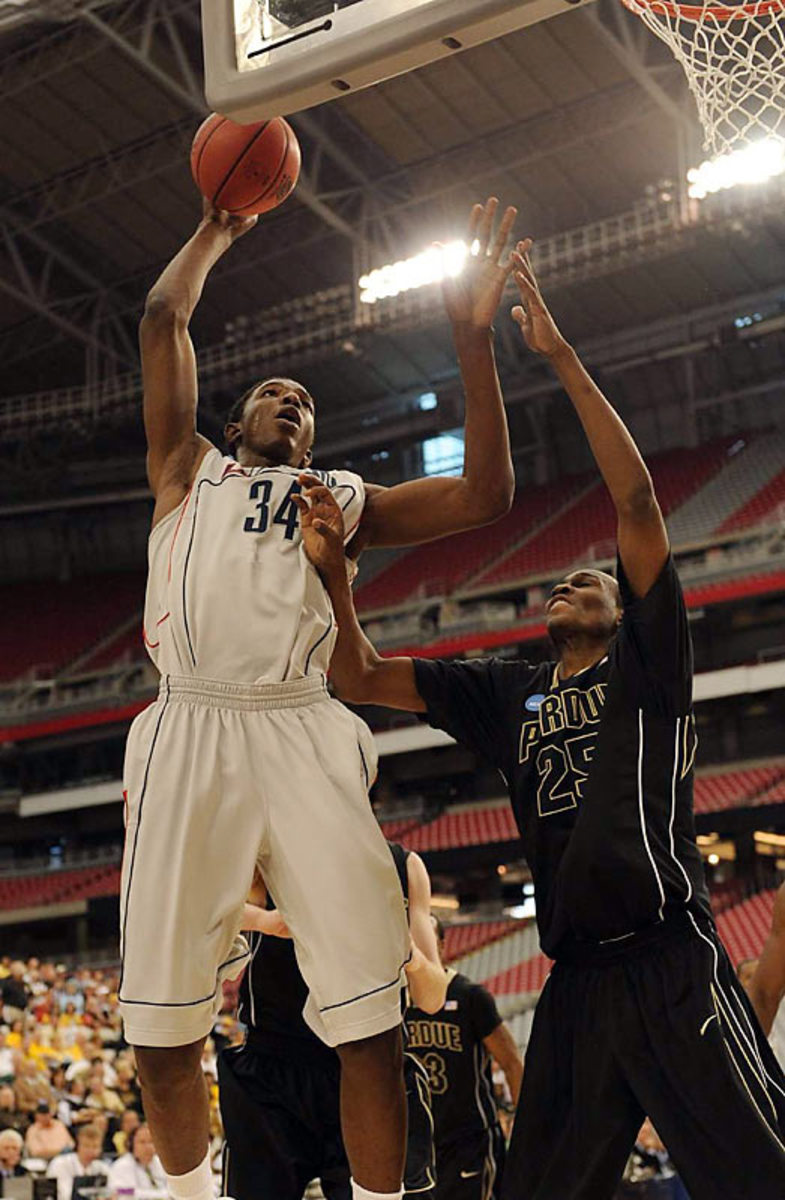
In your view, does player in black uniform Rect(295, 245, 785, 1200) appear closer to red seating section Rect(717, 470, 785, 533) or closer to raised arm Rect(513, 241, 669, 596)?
raised arm Rect(513, 241, 669, 596)

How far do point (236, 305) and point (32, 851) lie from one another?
10607 mm

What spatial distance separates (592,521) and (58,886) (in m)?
10.6

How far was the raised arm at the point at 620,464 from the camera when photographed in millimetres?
3285

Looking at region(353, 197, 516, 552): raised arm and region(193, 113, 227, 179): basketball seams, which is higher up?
region(193, 113, 227, 179): basketball seams

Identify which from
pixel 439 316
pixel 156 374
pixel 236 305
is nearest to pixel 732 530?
pixel 439 316

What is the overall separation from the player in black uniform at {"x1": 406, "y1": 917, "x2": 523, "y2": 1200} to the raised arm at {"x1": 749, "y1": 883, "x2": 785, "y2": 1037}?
1.20 m

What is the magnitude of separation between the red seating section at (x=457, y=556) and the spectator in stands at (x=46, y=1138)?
15.1 metres

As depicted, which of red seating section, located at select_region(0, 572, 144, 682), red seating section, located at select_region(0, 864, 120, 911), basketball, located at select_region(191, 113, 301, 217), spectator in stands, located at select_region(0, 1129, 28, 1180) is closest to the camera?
basketball, located at select_region(191, 113, 301, 217)

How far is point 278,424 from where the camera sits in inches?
135

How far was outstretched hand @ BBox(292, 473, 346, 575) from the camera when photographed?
3182 millimetres

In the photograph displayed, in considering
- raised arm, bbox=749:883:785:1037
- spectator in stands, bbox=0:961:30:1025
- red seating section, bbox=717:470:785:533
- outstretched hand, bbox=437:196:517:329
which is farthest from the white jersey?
red seating section, bbox=717:470:785:533

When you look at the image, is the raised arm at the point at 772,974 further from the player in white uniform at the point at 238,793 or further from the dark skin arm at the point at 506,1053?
the player in white uniform at the point at 238,793

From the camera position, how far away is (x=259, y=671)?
10.0 feet

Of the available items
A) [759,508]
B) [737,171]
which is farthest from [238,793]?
[759,508]
